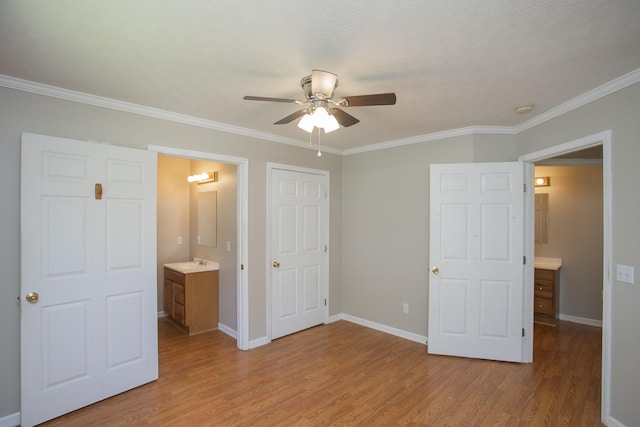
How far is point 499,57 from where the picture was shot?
6.20 feet

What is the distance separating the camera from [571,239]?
4531 millimetres

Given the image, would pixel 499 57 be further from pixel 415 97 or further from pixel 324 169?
pixel 324 169

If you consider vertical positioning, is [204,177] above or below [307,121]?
below

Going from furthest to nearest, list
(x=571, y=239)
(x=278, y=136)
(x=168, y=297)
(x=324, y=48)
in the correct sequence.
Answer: (x=571, y=239) → (x=168, y=297) → (x=278, y=136) → (x=324, y=48)

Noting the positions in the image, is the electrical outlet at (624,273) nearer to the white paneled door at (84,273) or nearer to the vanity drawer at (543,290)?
the vanity drawer at (543,290)

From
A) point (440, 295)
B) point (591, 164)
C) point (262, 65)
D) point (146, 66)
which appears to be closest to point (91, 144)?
point (146, 66)

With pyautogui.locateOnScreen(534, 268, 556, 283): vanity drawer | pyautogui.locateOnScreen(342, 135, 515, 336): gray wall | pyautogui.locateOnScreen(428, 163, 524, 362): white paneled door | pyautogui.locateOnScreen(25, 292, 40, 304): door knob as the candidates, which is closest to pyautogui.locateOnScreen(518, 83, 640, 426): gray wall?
pyautogui.locateOnScreen(428, 163, 524, 362): white paneled door

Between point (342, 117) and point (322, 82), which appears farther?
point (342, 117)

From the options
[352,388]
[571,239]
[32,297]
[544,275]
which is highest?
[571,239]

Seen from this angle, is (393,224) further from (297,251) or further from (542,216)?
(542,216)

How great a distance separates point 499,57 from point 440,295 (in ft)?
8.10

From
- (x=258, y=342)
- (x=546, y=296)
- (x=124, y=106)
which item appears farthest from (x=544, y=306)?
(x=124, y=106)

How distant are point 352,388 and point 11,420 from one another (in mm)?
2578

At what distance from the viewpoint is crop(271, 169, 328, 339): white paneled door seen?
151 inches
